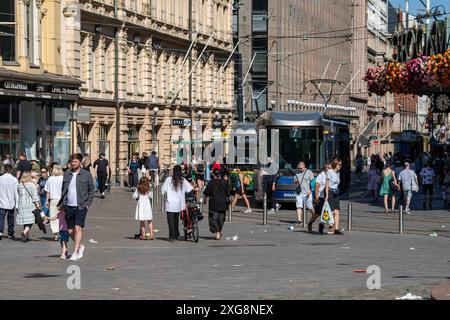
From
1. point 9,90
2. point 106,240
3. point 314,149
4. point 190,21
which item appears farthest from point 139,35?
point 106,240

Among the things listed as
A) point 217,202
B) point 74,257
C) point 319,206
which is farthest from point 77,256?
point 319,206

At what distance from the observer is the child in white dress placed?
84.6 ft

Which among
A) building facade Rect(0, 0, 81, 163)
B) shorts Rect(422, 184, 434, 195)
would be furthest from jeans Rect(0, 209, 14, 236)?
shorts Rect(422, 184, 434, 195)

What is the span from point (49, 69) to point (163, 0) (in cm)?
1803

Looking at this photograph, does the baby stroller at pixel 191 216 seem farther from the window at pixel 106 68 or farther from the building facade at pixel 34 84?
the window at pixel 106 68

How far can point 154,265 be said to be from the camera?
771 inches

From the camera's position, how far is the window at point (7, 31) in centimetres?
4453

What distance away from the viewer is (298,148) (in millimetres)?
38812

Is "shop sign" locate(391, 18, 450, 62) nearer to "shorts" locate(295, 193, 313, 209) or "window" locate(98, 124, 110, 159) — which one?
"shorts" locate(295, 193, 313, 209)

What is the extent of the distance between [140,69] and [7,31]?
1772 cm

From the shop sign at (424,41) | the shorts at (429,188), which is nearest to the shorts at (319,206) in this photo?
the shop sign at (424,41)

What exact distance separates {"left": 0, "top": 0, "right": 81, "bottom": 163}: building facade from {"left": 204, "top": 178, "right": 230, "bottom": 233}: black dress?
19.0 meters
